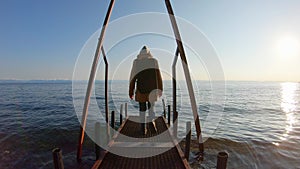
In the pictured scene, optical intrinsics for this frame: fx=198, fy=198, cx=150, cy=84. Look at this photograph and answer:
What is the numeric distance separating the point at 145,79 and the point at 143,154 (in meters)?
2.15

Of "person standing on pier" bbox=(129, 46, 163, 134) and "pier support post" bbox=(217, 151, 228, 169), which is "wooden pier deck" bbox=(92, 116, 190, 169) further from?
"pier support post" bbox=(217, 151, 228, 169)

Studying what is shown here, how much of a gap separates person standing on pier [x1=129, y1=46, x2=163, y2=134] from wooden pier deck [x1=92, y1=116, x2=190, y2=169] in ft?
2.83

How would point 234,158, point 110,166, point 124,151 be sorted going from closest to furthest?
point 110,166
point 124,151
point 234,158

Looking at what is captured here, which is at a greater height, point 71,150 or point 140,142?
point 140,142

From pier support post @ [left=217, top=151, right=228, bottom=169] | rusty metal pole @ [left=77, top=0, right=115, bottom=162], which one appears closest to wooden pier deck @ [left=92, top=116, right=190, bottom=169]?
rusty metal pole @ [left=77, top=0, right=115, bottom=162]

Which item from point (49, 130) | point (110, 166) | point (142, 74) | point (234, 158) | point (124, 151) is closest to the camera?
point (110, 166)

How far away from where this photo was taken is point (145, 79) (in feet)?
19.6

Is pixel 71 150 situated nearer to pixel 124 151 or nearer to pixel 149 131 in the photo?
pixel 149 131

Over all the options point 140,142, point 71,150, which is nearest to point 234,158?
point 140,142

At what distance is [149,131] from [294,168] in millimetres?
6066

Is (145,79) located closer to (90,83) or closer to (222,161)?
(90,83)

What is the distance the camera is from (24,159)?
8.33m

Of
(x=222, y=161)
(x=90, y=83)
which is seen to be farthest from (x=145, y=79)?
(x=222, y=161)

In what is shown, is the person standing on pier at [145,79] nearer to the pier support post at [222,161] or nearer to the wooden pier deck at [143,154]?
the wooden pier deck at [143,154]
